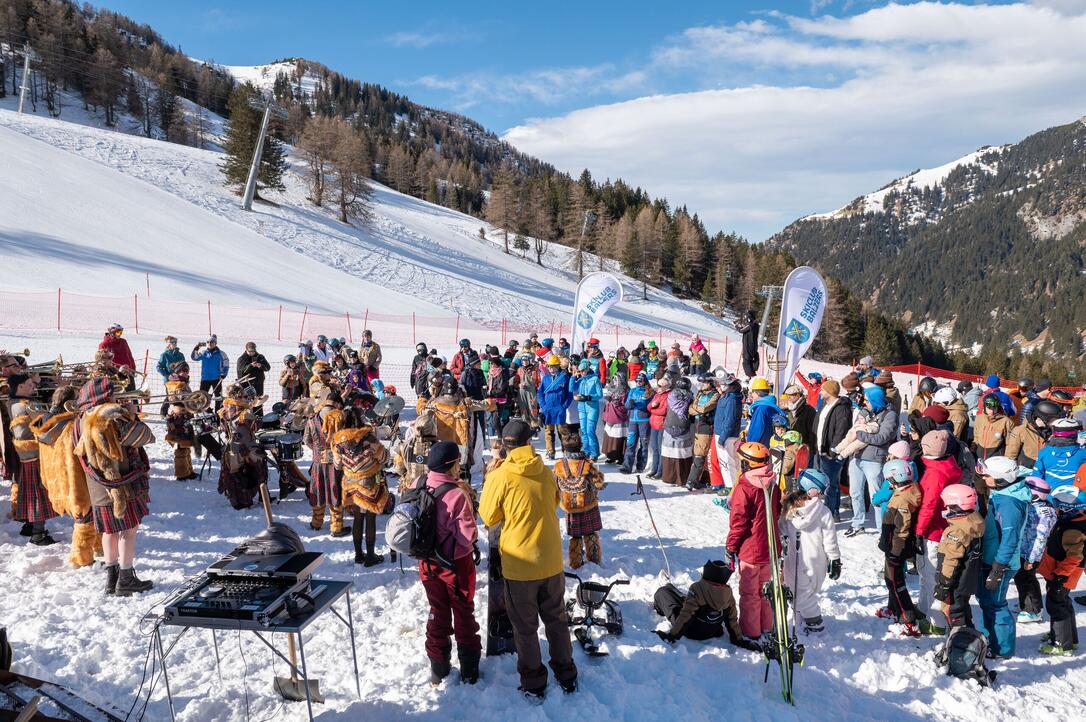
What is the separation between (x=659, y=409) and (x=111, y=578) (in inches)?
279

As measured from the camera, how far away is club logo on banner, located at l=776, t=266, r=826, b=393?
11141mm

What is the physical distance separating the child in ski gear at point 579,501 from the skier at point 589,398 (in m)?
4.17

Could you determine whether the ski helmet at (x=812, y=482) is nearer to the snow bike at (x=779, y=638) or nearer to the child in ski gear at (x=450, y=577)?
the snow bike at (x=779, y=638)

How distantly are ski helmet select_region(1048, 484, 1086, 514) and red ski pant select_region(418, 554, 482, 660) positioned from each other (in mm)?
5032

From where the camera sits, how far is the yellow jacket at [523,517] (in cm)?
410

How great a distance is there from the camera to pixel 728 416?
8109 millimetres

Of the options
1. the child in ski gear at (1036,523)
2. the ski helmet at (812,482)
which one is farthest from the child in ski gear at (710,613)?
the child in ski gear at (1036,523)

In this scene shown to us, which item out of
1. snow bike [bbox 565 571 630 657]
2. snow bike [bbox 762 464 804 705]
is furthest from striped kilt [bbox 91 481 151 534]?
snow bike [bbox 762 464 804 705]

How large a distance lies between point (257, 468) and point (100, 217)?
3068cm

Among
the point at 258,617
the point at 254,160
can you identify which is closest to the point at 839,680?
the point at 258,617

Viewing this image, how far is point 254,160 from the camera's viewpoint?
41.1 meters

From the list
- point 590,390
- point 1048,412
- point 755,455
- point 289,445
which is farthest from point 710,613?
point 1048,412

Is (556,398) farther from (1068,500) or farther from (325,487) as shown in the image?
(1068,500)

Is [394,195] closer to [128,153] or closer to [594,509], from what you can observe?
[128,153]
